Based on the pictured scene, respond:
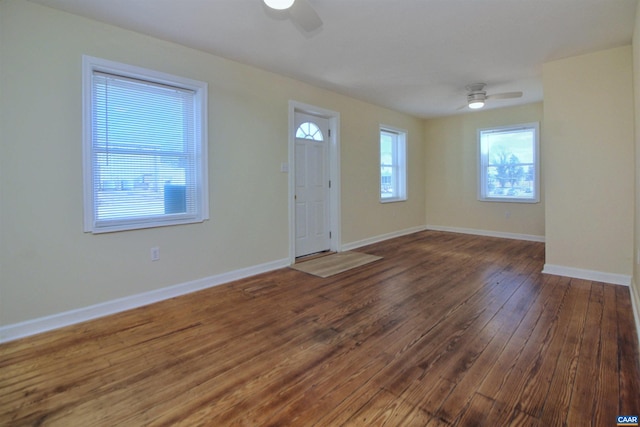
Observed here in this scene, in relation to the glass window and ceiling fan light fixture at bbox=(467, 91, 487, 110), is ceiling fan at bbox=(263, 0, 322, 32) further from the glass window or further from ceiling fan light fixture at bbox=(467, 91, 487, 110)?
the glass window

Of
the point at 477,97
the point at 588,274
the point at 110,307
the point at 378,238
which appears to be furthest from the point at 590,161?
the point at 110,307

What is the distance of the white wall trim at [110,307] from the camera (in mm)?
2324

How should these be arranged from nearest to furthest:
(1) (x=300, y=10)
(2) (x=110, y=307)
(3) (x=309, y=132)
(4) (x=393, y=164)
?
(1) (x=300, y=10) → (2) (x=110, y=307) → (3) (x=309, y=132) → (4) (x=393, y=164)

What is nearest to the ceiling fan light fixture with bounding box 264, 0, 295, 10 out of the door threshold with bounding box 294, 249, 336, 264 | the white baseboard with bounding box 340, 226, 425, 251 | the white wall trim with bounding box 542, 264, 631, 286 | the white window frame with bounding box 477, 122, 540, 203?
the door threshold with bounding box 294, 249, 336, 264

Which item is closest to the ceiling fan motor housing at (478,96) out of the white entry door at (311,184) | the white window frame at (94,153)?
the white entry door at (311,184)

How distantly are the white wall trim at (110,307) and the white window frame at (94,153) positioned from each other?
0.65m

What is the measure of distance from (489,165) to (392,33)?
4.37 m

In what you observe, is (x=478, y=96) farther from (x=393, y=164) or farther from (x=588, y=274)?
(x=588, y=274)

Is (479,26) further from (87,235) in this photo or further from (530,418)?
(87,235)

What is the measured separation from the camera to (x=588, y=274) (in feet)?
11.4

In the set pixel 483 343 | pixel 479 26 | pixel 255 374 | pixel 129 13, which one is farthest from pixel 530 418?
pixel 129 13

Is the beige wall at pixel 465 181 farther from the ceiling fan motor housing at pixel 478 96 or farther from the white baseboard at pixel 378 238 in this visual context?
the ceiling fan motor housing at pixel 478 96

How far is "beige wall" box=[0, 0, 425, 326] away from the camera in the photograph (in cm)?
229

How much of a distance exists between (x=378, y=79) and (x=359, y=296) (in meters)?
2.86
